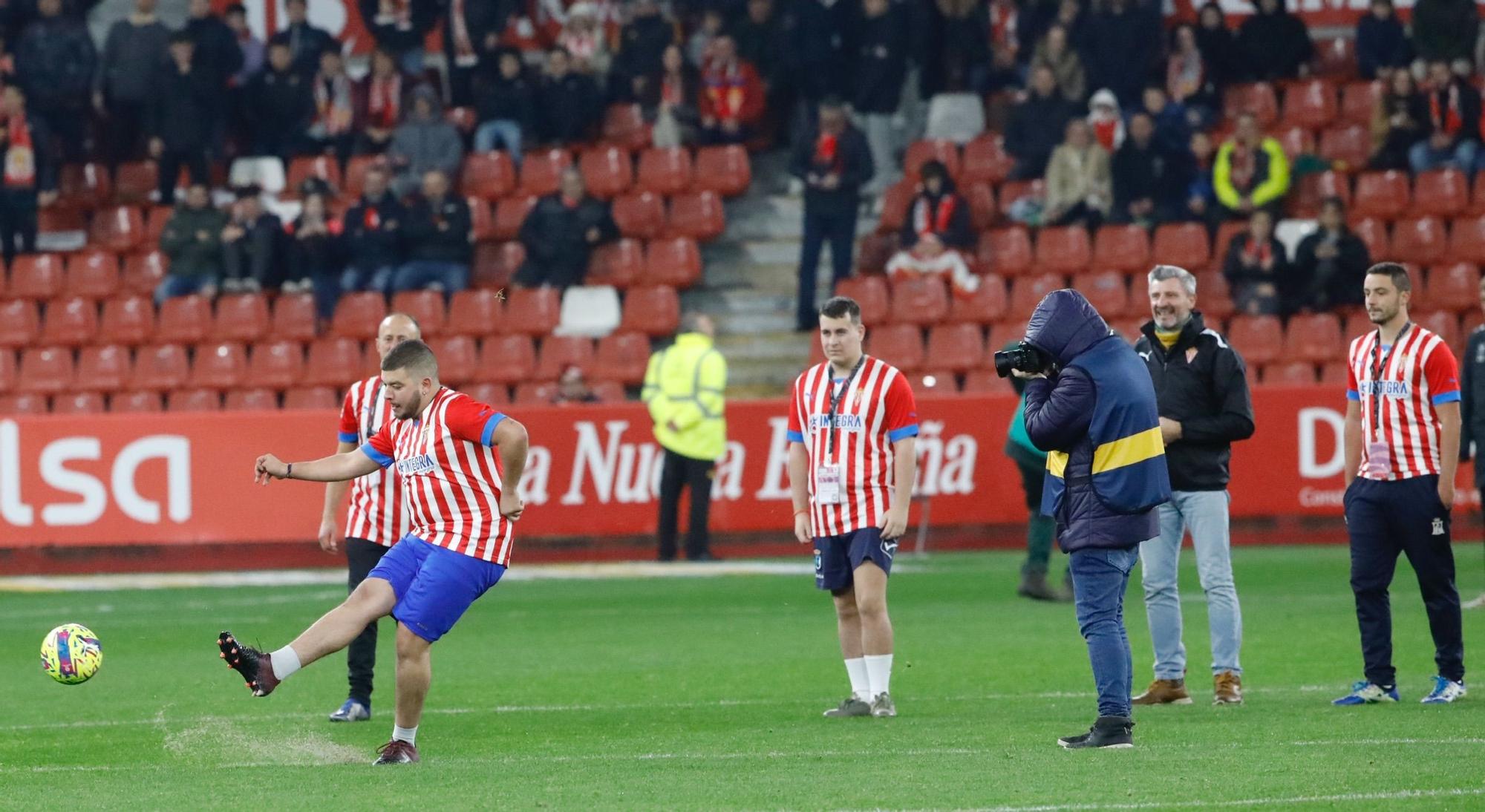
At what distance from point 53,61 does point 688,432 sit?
35.9 feet

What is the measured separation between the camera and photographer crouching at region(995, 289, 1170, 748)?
8266 millimetres

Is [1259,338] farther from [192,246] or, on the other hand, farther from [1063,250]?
[192,246]

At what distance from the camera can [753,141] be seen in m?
25.0

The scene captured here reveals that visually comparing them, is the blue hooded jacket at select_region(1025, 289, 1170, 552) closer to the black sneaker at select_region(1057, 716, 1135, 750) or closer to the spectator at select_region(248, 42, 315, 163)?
the black sneaker at select_region(1057, 716, 1135, 750)

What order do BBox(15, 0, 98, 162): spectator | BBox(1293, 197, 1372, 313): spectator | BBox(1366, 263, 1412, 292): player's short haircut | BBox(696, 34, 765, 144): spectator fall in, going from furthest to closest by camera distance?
BBox(15, 0, 98, 162): spectator
BBox(696, 34, 765, 144): spectator
BBox(1293, 197, 1372, 313): spectator
BBox(1366, 263, 1412, 292): player's short haircut

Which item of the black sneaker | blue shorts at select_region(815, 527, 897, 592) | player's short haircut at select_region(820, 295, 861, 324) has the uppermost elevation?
player's short haircut at select_region(820, 295, 861, 324)

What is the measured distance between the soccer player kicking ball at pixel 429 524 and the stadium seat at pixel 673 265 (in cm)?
1433

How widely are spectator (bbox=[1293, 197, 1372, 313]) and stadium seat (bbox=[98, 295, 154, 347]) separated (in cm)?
1256

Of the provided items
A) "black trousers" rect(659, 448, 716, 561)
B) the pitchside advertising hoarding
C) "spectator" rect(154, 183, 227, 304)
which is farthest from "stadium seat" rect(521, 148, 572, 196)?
"black trousers" rect(659, 448, 716, 561)

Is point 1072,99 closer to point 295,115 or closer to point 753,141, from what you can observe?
point 753,141

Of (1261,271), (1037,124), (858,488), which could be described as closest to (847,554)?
(858,488)

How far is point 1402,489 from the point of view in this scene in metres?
9.73

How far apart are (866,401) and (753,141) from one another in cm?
1534

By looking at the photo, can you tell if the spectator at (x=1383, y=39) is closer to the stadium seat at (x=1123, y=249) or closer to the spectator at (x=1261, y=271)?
the spectator at (x=1261, y=271)
